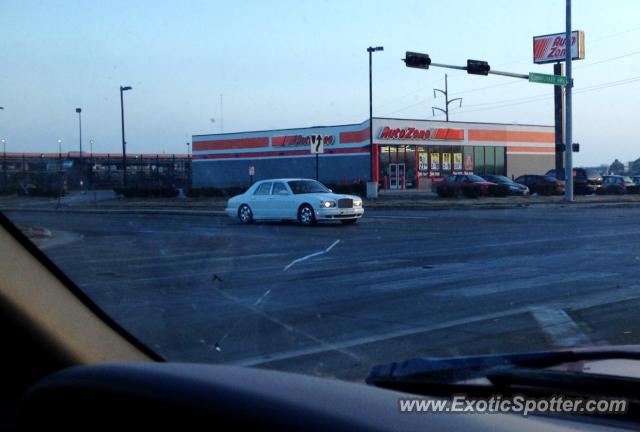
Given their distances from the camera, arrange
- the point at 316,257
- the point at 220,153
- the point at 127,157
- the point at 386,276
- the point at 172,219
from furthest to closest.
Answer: the point at 220,153 → the point at 172,219 → the point at 316,257 → the point at 386,276 → the point at 127,157

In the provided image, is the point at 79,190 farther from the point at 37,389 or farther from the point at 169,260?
the point at 37,389

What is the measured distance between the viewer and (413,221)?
90.6 ft

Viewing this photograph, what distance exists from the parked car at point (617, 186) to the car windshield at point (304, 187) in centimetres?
3266

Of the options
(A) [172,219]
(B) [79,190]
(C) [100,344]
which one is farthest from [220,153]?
(C) [100,344]

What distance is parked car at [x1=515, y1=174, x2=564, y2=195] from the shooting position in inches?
2029

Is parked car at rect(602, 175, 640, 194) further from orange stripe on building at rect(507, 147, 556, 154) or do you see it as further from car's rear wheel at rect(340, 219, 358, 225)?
car's rear wheel at rect(340, 219, 358, 225)

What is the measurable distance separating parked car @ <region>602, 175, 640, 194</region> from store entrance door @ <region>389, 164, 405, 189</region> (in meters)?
13.1

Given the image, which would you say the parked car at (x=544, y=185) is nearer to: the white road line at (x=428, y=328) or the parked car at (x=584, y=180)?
the parked car at (x=584, y=180)

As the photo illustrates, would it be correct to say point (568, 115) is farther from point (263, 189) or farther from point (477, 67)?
point (263, 189)

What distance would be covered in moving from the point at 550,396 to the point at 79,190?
22.4 feet

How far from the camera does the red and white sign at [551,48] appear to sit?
58497 millimetres

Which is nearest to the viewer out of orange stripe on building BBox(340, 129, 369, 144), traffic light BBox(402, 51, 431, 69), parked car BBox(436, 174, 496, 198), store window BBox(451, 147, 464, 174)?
traffic light BBox(402, 51, 431, 69)

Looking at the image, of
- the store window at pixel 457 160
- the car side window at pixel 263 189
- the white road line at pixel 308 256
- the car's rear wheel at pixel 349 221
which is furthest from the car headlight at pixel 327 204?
the store window at pixel 457 160

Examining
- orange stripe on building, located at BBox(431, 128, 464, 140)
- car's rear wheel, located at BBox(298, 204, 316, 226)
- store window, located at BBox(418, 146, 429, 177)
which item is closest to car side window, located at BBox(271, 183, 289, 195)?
car's rear wheel, located at BBox(298, 204, 316, 226)
